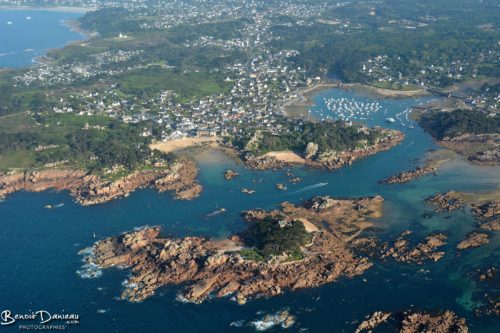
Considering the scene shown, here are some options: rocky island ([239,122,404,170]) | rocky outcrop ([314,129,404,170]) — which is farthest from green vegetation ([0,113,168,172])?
rocky outcrop ([314,129,404,170])

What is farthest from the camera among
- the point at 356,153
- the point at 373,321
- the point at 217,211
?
the point at 356,153

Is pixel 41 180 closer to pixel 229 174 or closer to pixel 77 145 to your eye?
pixel 77 145

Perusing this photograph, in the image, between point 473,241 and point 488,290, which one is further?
point 473,241

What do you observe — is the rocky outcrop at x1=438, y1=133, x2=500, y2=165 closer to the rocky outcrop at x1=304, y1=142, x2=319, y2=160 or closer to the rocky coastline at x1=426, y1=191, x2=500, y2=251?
the rocky coastline at x1=426, y1=191, x2=500, y2=251

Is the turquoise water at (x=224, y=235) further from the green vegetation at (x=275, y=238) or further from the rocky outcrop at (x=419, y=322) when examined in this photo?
the green vegetation at (x=275, y=238)

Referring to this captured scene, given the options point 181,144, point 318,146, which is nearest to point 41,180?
point 181,144

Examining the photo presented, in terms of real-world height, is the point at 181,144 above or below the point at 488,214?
below

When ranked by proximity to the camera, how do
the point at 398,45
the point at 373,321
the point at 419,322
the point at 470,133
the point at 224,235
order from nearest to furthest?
the point at 419,322 → the point at 373,321 → the point at 224,235 → the point at 470,133 → the point at 398,45
